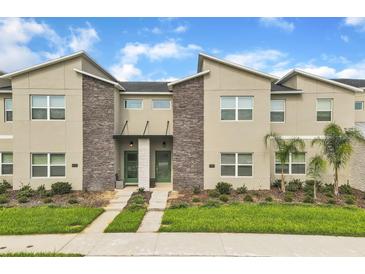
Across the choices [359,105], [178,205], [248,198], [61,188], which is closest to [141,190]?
[178,205]

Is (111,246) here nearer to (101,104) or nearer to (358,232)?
(358,232)

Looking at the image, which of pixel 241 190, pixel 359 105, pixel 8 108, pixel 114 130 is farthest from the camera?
pixel 359 105

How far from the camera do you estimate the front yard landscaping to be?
8097mm

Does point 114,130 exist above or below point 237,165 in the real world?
above

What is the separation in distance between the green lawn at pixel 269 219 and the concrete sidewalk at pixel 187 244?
15.4 inches

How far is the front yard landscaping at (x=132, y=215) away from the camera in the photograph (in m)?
8.10

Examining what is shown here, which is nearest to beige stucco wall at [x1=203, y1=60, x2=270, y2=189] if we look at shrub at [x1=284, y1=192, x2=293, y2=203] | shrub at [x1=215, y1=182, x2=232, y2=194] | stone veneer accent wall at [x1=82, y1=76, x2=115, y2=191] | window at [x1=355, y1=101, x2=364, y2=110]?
shrub at [x1=215, y1=182, x2=232, y2=194]

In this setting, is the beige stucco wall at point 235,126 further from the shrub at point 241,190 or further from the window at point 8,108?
the window at point 8,108

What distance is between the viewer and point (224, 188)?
13.5 metres

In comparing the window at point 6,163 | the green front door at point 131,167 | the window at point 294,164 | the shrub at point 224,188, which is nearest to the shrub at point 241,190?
the shrub at point 224,188

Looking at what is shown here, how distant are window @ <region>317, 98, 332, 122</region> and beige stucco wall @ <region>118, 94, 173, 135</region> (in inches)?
387

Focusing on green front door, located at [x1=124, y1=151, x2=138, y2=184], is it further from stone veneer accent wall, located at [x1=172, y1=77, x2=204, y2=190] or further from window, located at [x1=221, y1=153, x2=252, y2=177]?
window, located at [x1=221, y1=153, x2=252, y2=177]

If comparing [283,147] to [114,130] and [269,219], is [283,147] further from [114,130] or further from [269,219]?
[114,130]

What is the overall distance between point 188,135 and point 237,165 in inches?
138
